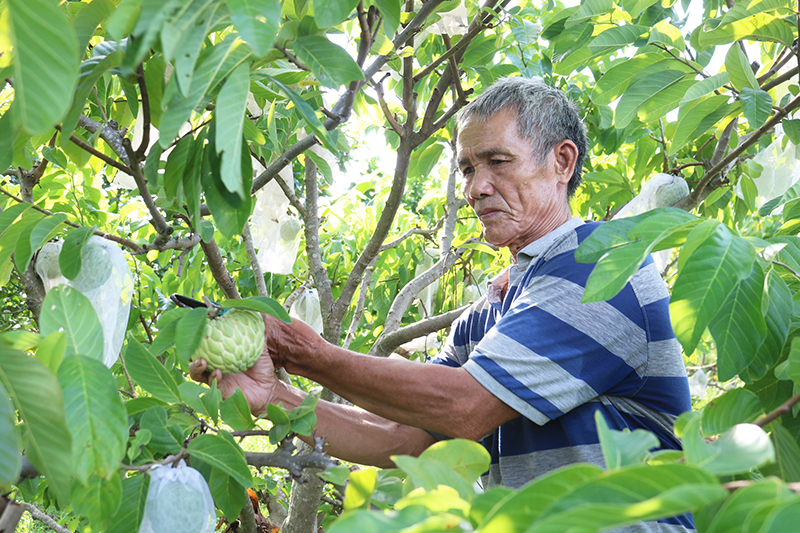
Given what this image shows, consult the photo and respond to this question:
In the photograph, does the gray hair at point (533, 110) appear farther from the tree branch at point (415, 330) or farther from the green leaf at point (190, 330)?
the green leaf at point (190, 330)

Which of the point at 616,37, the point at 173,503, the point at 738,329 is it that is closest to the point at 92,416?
the point at 173,503

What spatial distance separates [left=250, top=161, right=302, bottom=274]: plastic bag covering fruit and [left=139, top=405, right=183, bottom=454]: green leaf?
134cm

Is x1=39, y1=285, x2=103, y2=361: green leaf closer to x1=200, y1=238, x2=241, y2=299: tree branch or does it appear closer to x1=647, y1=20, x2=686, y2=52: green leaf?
x1=200, y1=238, x2=241, y2=299: tree branch

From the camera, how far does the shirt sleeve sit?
1.19 metres

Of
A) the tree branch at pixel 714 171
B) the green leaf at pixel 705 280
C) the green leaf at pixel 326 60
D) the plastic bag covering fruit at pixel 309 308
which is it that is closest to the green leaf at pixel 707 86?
the tree branch at pixel 714 171

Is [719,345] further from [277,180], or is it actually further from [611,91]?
[277,180]

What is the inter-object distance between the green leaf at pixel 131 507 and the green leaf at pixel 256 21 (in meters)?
0.52

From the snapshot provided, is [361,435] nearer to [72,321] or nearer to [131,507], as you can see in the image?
[131,507]

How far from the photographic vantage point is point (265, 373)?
1292 millimetres

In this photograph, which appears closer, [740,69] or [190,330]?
[190,330]

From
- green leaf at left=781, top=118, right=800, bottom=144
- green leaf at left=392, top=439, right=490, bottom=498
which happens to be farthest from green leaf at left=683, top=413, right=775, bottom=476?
green leaf at left=781, top=118, right=800, bottom=144

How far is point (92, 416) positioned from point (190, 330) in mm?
368

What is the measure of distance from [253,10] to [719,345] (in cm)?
59

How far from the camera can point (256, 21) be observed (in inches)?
22.1
